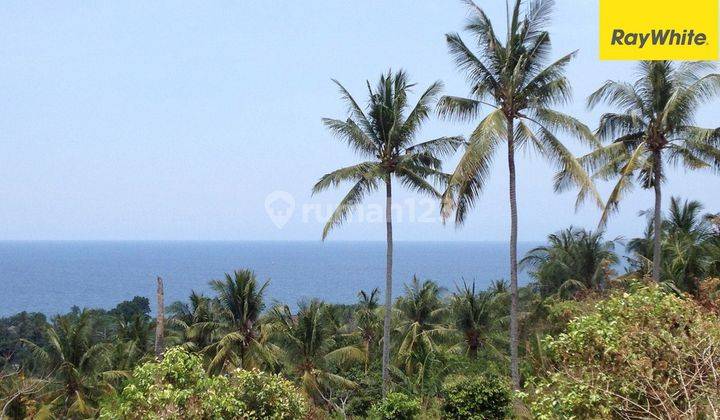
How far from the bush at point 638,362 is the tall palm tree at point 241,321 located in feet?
58.2

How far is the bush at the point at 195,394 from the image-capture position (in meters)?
13.6

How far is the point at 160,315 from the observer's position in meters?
23.5

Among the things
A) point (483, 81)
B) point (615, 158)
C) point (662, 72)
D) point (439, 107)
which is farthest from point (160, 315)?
point (662, 72)

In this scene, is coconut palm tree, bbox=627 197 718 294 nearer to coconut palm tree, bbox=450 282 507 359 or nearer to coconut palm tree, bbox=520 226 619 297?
coconut palm tree, bbox=520 226 619 297

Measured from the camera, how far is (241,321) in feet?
94.4

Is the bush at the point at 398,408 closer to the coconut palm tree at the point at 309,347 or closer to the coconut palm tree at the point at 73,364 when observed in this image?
the coconut palm tree at the point at 309,347

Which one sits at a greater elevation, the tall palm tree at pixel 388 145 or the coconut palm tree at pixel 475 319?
the tall palm tree at pixel 388 145

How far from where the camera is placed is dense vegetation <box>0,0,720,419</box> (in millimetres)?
11711

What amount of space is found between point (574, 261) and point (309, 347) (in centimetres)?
1468

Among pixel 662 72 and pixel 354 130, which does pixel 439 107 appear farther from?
pixel 662 72

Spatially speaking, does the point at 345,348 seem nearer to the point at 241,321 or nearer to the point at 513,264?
the point at 241,321

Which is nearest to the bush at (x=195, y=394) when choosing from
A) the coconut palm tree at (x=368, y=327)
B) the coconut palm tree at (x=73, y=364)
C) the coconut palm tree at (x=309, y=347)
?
the coconut palm tree at (x=309, y=347)

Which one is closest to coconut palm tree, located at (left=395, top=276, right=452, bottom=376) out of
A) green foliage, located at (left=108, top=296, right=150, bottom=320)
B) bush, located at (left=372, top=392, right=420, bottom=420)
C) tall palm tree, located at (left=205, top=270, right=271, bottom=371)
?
tall palm tree, located at (left=205, top=270, right=271, bottom=371)

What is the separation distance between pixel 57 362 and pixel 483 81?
22103mm
